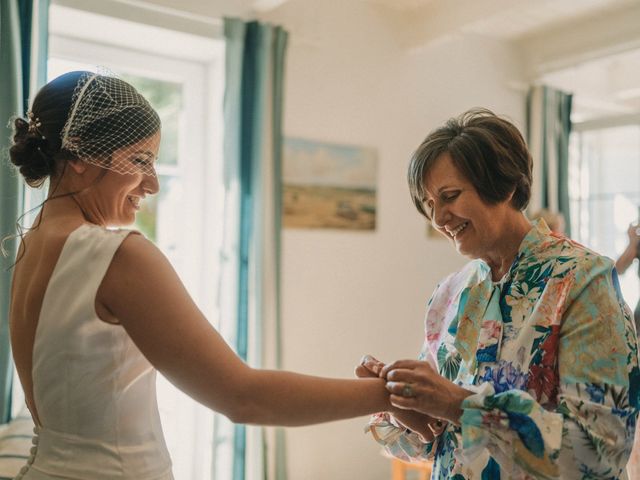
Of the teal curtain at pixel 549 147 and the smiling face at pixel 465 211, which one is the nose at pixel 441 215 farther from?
the teal curtain at pixel 549 147

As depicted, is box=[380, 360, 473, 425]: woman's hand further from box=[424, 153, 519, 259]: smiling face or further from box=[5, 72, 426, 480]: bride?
box=[424, 153, 519, 259]: smiling face

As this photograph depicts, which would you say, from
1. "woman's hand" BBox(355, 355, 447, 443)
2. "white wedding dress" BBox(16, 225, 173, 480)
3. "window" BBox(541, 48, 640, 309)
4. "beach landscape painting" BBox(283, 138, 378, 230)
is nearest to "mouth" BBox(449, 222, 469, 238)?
"woman's hand" BBox(355, 355, 447, 443)

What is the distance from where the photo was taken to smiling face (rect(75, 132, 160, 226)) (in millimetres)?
1163

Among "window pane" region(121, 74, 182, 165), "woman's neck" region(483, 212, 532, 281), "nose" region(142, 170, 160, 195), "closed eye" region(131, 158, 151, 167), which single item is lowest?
"woman's neck" region(483, 212, 532, 281)

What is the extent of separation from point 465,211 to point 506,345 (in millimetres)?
309

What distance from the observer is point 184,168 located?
3406mm

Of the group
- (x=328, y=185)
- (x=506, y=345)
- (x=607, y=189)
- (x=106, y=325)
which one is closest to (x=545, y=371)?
(x=506, y=345)

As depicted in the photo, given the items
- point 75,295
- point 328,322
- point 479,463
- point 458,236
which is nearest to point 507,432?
point 479,463

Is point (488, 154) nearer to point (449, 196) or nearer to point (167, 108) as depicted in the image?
point (449, 196)

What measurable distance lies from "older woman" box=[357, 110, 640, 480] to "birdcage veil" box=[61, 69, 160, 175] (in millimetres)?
628

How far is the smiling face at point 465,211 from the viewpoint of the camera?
1421mm

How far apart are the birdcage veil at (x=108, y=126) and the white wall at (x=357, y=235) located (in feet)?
7.34

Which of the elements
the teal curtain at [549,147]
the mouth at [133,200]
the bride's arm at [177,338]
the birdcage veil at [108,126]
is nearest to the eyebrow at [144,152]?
the birdcage veil at [108,126]

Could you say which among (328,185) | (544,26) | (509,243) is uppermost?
(544,26)
